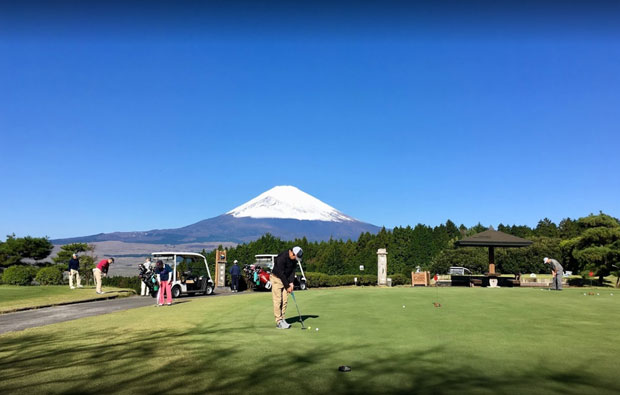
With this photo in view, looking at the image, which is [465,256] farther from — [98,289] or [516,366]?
[516,366]

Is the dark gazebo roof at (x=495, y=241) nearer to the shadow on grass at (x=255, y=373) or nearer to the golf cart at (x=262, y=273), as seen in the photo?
the golf cart at (x=262, y=273)

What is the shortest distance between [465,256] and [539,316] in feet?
162

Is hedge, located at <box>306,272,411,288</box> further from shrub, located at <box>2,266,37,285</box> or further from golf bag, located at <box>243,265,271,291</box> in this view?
shrub, located at <box>2,266,37,285</box>

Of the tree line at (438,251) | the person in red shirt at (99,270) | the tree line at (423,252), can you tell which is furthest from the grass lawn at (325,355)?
the tree line at (423,252)

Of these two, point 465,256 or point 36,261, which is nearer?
point 36,261

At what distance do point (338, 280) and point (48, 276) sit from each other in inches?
726

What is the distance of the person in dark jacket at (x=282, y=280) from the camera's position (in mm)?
11188

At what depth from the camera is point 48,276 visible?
1060 inches

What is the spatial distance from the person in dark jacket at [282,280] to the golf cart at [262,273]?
1454 centimetres

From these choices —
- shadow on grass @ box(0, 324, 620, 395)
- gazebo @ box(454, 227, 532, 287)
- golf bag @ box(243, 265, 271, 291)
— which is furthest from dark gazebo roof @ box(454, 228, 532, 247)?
shadow on grass @ box(0, 324, 620, 395)

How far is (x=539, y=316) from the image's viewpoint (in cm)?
1272

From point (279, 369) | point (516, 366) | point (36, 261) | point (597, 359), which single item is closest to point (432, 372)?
point (516, 366)

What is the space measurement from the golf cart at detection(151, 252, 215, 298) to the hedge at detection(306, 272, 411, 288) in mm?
9238

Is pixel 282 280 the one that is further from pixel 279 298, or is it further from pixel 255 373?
pixel 255 373
